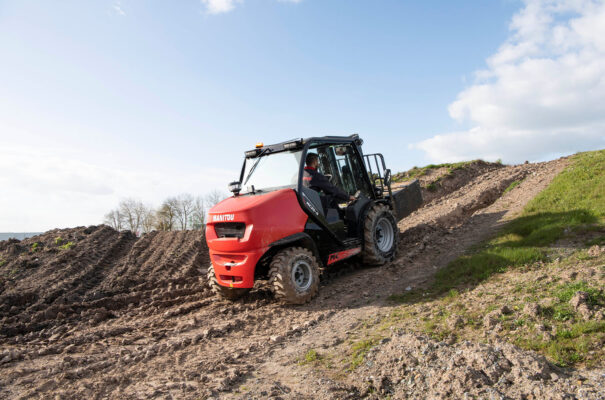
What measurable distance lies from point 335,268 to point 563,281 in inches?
162

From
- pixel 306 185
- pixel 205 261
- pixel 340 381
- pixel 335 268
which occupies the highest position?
pixel 306 185

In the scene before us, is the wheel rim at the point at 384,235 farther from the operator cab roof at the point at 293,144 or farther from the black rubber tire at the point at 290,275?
the black rubber tire at the point at 290,275

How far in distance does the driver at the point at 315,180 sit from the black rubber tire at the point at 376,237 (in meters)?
0.99

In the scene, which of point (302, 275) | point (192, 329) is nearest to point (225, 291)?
point (192, 329)

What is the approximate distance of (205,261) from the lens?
34.9 ft

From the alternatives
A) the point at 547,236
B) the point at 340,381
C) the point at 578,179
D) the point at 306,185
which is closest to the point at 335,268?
the point at 306,185

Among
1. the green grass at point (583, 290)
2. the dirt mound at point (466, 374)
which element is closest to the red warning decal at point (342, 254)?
the dirt mound at point (466, 374)

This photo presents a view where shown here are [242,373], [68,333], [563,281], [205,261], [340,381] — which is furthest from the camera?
[205,261]

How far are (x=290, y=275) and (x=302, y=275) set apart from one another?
49 centimetres

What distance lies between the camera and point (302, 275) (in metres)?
6.31

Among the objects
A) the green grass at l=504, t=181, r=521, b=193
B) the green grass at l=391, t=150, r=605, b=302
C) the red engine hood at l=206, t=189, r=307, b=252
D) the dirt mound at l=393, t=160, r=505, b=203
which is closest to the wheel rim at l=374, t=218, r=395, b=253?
the green grass at l=391, t=150, r=605, b=302

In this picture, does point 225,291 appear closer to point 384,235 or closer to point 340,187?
point 340,187

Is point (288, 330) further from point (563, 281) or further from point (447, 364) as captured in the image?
point (563, 281)

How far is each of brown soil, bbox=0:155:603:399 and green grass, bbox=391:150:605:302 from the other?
1.61 feet
